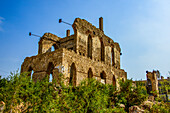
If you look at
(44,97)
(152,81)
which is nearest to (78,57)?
(44,97)

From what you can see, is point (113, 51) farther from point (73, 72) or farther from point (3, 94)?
point (3, 94)

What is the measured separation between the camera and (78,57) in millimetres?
15398

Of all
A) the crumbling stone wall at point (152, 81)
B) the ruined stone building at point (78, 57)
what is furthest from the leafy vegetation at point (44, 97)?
the crumbling stone wall at point (152, 81)

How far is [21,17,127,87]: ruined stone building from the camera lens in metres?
13.8

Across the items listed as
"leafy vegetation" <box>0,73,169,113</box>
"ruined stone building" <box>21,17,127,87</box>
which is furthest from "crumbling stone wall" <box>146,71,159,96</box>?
"leafy vegetation" <box>0,73,169,113</box>

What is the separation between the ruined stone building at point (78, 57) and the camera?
13798 mm

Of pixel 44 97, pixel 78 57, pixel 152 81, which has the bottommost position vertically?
pixel 44 97

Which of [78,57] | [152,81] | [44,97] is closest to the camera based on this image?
[44,97]

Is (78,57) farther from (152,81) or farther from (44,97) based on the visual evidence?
(152,81)

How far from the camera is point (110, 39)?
23.8 m

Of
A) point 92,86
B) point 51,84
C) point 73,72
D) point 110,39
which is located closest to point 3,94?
point 51,84

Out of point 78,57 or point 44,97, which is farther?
point 78,57

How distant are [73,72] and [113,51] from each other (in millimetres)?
10879

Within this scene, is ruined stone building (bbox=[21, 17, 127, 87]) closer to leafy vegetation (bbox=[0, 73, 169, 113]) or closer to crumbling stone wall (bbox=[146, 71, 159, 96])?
leafy vegetation (bbox=[0, 73, 169, 113])
